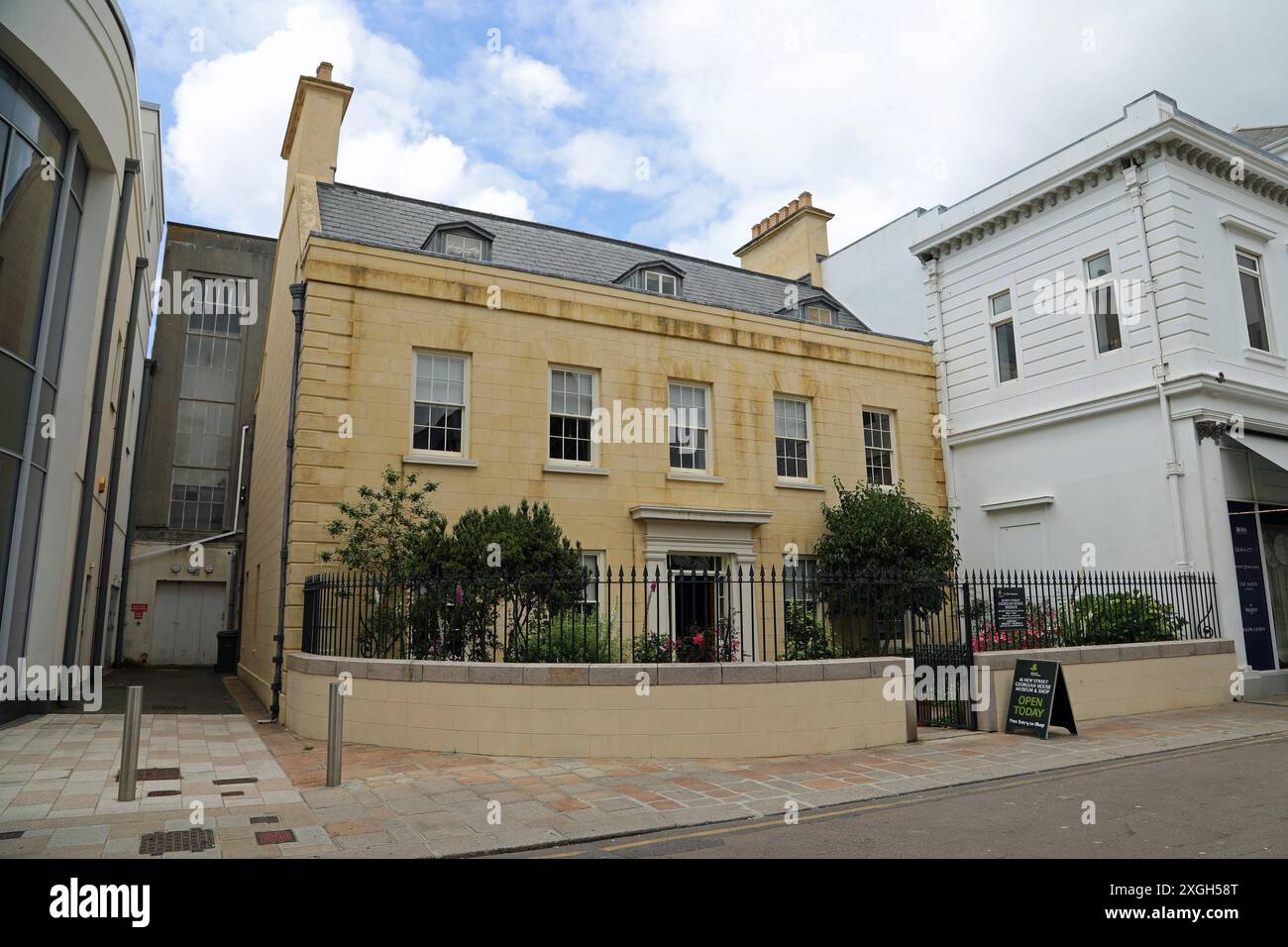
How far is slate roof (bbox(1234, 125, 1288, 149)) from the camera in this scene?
20.9 m

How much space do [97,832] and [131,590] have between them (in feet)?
78.6

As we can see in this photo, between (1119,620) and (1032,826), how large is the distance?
29.1 feet

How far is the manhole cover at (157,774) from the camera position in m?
8.54

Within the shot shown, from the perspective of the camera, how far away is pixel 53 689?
1341 cm

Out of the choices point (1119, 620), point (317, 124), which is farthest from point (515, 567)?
point (317, 124)

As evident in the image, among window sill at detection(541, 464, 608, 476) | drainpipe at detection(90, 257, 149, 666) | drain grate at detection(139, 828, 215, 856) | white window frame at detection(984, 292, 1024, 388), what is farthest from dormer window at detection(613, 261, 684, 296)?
drain grate at detection(139, 828, 215, 856)

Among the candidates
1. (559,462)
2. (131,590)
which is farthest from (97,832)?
(131,590)

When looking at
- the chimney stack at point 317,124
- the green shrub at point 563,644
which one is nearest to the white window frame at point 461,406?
the green shrub at point 563,644

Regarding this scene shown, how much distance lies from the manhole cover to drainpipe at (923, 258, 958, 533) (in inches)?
666

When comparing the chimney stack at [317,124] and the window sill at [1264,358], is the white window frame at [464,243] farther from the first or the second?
the window sill at [1264,358]

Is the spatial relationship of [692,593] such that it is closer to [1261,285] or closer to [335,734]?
[335,734]

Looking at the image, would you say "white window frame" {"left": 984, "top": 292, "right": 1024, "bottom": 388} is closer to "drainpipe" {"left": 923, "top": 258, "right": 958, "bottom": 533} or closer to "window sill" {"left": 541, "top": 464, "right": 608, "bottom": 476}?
"drainpipe" {"left": 923, "top": 258, "right": 958, "bottom": 533}

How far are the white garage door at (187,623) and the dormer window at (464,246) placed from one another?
17.8m
